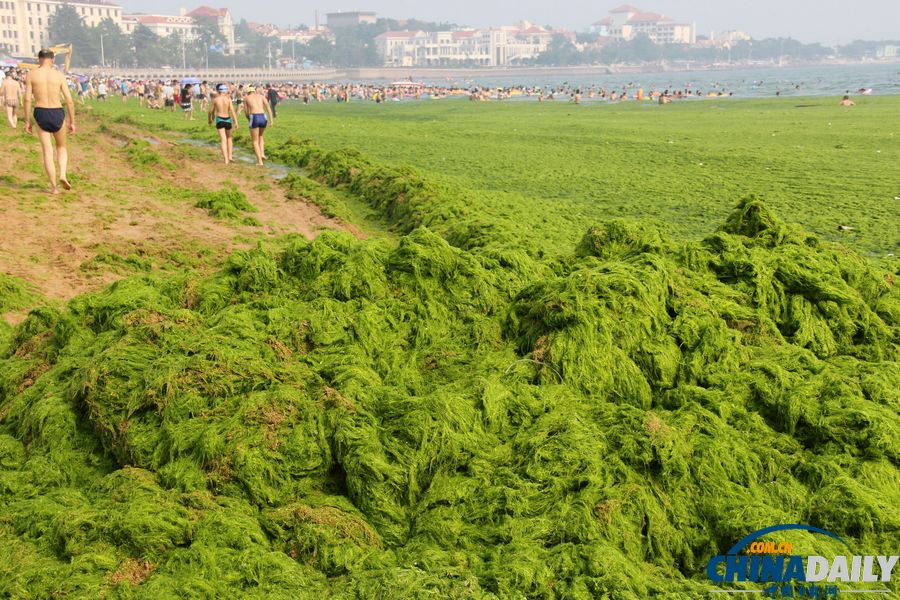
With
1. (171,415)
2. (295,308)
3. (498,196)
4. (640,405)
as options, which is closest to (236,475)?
(171,415)

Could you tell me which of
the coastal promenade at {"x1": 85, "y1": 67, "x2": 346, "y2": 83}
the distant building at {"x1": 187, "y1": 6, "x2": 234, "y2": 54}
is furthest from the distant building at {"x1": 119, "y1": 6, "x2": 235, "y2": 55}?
the coastal promenade at {"x1": 85, "y1": 67, "x2": 346, "y2": 83}

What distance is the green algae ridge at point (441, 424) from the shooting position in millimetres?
3285

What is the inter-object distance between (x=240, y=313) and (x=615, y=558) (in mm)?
2905

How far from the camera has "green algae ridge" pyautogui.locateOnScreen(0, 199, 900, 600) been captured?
3.29 m

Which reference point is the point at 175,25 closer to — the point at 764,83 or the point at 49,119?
the point at 764,83

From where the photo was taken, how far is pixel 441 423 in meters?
3.91

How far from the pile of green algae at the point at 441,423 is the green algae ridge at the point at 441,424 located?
14mm

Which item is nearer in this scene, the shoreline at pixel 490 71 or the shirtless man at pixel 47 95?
the shirtless man at pixel 47 95

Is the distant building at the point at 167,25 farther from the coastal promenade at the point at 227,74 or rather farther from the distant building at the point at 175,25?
the coastal promenade at the point at 227,74

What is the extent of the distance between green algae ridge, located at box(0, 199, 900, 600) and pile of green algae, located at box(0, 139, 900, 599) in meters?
0.01

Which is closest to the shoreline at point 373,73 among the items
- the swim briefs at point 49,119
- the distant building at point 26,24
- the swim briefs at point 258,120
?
the distant building at point 26,24

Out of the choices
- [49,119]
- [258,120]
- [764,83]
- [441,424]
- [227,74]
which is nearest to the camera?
[441,424]

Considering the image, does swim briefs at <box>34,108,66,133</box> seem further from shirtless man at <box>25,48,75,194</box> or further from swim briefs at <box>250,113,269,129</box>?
swim briefs at <box>250,113,269,129</box>

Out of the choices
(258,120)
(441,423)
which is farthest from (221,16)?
(441,423)
